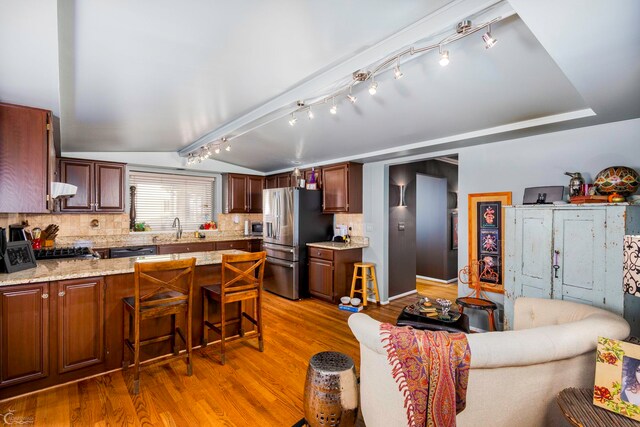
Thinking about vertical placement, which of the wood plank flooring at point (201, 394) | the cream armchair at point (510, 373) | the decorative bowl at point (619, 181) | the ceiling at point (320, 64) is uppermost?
the ceiling at point (320, 64)

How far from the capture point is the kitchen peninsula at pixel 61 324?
221cm

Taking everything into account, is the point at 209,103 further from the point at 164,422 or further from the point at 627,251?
the point at 627,251

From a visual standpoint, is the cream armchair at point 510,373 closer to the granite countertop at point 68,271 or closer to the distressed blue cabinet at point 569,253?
the distressed blue cabinet at point 569,253

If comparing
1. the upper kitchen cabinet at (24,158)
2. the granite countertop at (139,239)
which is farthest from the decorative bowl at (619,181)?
the granite countertop at (139,239)

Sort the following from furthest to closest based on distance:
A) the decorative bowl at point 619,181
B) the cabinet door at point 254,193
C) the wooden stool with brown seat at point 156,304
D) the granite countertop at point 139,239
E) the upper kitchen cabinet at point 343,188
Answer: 1. the cabinet door at point 254,193
2. the upper kitchen cabinet at point 343,188
3. the granite countertop at point 139,239
4. the decorative bowl at point 619,181
5. the wooden stool with brown seat at point 156,304

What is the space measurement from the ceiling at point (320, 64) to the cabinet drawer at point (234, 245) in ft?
8.87

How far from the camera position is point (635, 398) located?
1186 millimetres

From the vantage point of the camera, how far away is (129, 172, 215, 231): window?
215 inches

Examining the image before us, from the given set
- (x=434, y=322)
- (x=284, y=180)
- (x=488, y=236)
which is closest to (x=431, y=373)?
(x=434, y=322)

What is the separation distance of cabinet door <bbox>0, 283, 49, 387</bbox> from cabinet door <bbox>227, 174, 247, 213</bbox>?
12.8ft

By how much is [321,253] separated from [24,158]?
363 cm

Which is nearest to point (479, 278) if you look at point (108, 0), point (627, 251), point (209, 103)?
point (627, 251)

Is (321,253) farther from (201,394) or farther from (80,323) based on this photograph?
(80,323)

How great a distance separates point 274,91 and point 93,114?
6.41 ft
